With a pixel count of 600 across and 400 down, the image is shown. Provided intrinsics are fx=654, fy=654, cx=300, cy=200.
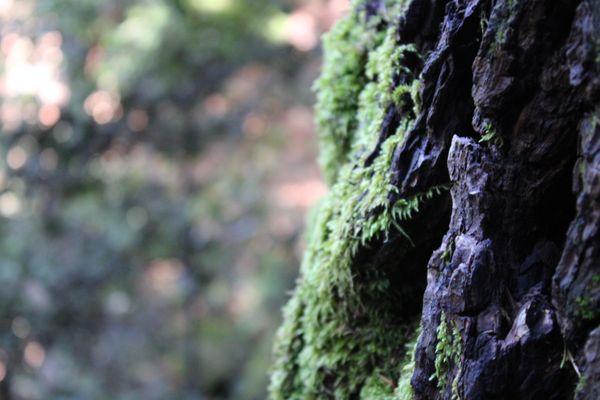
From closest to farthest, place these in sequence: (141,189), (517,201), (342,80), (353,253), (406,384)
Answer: (517,201), (406,384), (353,253), (342,80), (141,189)

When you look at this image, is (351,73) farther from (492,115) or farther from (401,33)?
(492,115)

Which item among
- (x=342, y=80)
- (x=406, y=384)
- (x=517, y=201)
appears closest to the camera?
(x=517, y=201)

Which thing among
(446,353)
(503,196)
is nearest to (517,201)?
(503,196)

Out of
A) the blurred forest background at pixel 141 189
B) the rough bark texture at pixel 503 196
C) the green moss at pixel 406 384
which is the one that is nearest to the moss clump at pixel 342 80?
the rough bark texture at pixel 503 196

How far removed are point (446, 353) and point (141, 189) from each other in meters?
7.48

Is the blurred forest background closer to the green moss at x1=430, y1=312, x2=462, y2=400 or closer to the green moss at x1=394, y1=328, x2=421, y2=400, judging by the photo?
the green moss at x1=394, y1=328, x2=421, y2=400

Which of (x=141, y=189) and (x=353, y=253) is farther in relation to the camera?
(x=141, y=189)

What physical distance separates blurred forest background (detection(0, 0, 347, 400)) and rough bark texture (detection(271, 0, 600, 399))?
5.67 metres

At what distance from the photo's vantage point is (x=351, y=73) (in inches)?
85.2

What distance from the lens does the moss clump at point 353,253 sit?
66.2 inches

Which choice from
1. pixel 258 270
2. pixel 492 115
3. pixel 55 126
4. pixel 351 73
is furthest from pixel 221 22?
pixel 492 115

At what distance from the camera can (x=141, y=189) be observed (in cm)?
848

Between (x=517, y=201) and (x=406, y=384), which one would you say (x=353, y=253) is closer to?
(x=406, y=384)

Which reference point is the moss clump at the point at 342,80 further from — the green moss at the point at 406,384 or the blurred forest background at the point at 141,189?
the blurred forest background at the point at 141,189
